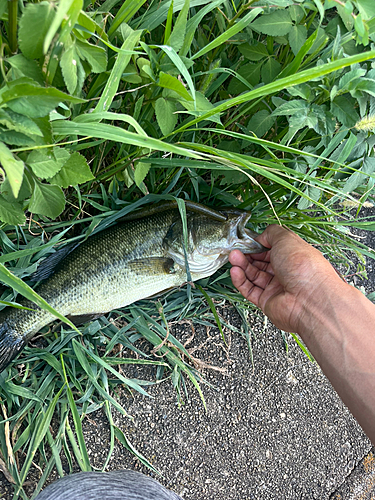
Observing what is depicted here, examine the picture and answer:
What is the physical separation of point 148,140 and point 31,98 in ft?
1.09

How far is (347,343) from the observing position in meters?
1.61

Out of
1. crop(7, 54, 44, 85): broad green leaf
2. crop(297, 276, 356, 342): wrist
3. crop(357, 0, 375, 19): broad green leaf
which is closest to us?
crop(7, 54, 44, 85): broad green leaf

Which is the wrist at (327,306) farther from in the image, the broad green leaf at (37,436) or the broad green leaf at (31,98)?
the broad green leaf at (31,98)

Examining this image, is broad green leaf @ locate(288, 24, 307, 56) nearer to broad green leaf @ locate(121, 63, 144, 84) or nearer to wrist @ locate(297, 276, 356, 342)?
broad green leaf @ locate(121, 63, 144, 84)

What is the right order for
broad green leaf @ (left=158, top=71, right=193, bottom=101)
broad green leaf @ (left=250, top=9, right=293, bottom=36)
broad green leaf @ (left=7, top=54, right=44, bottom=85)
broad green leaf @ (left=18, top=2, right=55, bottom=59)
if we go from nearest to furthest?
broad green leaf @ (left=18, top=2, right=55, bottom=59)
broad green leaf @ (left=7, top=54, right=44, bottom=85)
broad green leaf @ (left=158, top=71, right=193, bottom=101)
broad green leaf @ (left=250, top=9, right=293, bottom=36)

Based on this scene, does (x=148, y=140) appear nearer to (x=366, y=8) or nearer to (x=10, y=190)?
(x=10, y=190)

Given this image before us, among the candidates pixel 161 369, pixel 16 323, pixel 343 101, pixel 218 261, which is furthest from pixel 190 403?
pixel 343 101

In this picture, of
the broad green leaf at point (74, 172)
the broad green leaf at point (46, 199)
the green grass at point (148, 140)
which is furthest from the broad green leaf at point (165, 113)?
the broad green leaf at point (46, 199)

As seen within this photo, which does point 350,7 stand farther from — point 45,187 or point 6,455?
point 6,455

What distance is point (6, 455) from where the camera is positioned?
1.79 meters

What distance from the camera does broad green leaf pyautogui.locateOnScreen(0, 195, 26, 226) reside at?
4.06 ft

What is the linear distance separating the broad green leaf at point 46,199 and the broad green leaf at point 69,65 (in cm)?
36

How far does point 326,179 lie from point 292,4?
2.21 feet

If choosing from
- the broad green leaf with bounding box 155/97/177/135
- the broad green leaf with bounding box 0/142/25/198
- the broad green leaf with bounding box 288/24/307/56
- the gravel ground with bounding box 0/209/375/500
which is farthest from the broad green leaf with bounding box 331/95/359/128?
the gravel ground with bounding box 0/209/375/500
